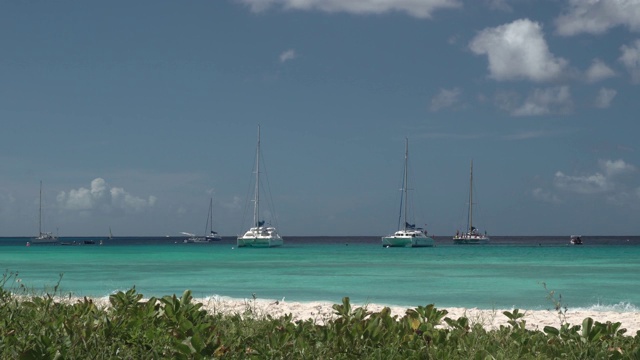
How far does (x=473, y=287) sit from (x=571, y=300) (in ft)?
21.7

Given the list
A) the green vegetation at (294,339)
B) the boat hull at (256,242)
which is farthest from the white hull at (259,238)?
the green vegetation at (294,339)

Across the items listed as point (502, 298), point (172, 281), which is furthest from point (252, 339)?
point (172, 281)

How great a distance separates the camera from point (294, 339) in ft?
15.4

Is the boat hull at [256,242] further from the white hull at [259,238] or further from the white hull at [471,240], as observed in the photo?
the white hull at [471,240]

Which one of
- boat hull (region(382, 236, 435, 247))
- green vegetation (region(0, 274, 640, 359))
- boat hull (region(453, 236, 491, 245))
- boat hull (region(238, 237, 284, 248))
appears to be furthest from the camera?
boat hull (region(453, 236, 491, 245))

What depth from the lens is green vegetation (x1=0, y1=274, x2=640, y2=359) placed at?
168 inches

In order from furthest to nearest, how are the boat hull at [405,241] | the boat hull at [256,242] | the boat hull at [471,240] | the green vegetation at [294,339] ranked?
1. the boat hull at [471,240]
2. the boat hull at [405,241]
3. the boat hull at [256,242]
4. the green vegetation at [294,339]

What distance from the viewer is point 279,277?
4291 cm

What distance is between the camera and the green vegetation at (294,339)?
427cm

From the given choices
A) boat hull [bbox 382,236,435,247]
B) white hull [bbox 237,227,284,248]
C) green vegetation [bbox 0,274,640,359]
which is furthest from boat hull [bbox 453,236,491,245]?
green vegetation [bbox 0,274,640,359]

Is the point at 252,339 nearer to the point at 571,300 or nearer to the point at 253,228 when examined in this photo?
the point at 571,300

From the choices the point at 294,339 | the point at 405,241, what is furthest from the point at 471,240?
the point at 294,339

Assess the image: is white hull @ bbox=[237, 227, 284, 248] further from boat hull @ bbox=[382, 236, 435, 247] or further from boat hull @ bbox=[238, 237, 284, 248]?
boat hull @ bbox=[382, 236, 435, 247]

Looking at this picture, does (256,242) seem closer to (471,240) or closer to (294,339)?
(471,240)
